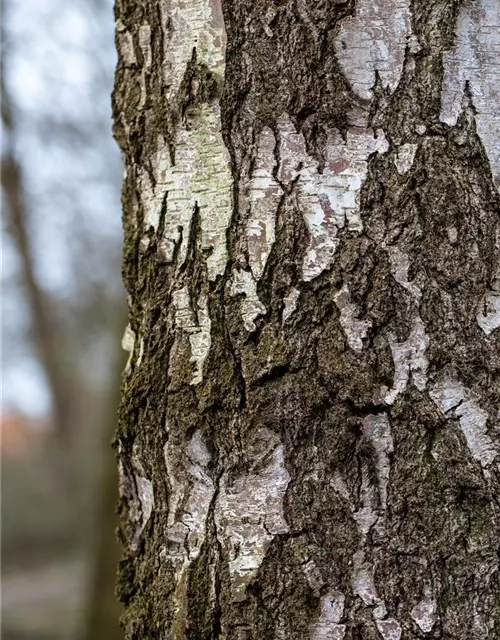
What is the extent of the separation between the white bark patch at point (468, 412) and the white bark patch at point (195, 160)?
359 mm

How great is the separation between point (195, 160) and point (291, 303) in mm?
270

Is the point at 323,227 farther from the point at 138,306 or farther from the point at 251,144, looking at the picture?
the point at 138,306

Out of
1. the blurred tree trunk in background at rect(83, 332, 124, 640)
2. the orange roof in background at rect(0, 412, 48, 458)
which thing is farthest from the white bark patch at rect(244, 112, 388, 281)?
the orange roof in background at rect(0, 412, 48, 458)

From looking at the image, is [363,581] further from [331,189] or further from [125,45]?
[125,45]

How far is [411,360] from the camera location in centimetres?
104

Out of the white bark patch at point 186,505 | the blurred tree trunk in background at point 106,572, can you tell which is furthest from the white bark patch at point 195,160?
the blurred tree trunk in background at point 106,572

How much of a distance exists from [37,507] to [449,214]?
1366 cm

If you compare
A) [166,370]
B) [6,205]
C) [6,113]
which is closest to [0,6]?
[6,113]

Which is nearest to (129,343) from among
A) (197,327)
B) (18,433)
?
(197,327)

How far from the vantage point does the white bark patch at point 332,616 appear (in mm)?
1026

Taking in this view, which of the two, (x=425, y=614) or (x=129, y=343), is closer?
(x=425, y=614)

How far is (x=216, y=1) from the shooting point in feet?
3.64

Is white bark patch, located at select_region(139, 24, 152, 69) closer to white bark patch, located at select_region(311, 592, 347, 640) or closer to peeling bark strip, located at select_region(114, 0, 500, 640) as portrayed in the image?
peeling bark strip, located at select_region(114, 0, 500, 640)

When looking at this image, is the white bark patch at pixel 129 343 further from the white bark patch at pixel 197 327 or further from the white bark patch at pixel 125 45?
the white bark patch at pixel 125 45
